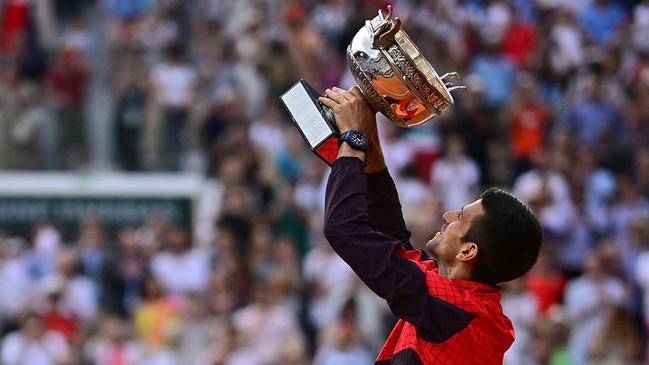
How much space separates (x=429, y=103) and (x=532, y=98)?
882 centimetres

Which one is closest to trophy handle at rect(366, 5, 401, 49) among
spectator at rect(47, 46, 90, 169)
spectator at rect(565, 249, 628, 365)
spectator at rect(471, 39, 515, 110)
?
spectator at rect(565, 249, 628, 365)

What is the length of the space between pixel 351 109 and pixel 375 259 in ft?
1.67

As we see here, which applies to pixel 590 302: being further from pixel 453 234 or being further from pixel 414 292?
pixel 414 292

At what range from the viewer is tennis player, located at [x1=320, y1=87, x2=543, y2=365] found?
438 cm

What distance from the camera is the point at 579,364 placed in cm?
1022

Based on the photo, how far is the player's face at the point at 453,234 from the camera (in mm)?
4609

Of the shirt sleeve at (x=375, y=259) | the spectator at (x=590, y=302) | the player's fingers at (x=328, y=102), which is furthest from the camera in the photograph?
the spectator at (x=590, y=302)

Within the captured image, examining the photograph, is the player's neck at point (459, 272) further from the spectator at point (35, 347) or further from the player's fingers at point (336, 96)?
the spectator at point (35, 347)

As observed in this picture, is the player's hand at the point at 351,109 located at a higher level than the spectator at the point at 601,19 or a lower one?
higher

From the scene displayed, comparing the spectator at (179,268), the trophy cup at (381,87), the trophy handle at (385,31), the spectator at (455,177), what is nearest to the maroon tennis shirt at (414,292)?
the trophy cup at (381,87)

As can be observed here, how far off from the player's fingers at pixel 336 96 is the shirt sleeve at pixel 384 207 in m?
0.42

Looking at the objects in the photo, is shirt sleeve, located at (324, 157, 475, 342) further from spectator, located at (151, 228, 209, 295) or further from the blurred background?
spectator, located at (151, 228, 209, 295)

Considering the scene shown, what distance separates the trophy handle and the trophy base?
0.25m

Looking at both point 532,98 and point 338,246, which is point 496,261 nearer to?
point 338,246
